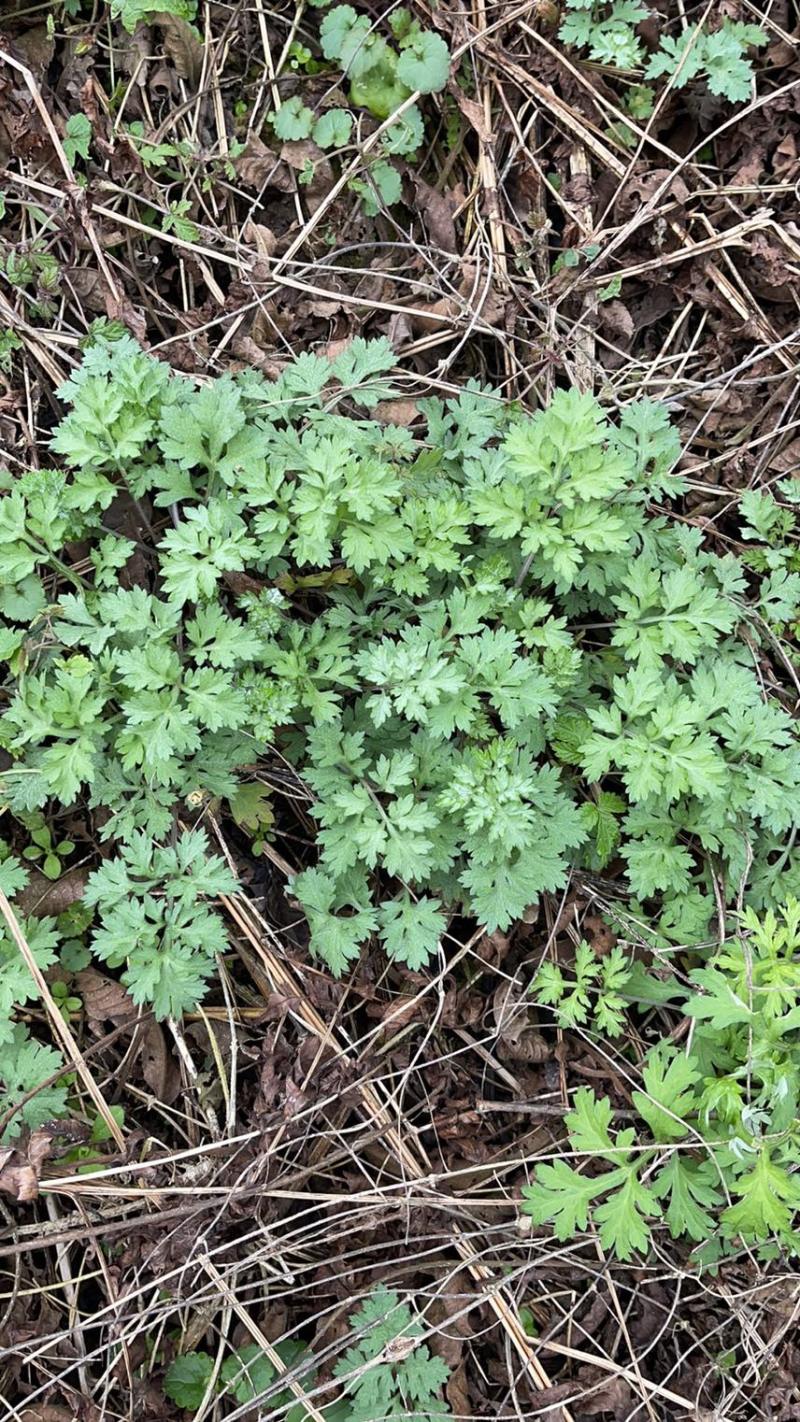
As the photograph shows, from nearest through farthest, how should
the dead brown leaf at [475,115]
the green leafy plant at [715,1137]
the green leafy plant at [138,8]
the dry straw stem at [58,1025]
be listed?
1. the green leafy plant at [715,1137]
2. the dry straw stem at [58,1025]
3. the green leafy plant at [138,8]
4. the dead brown leaf at [475,115]

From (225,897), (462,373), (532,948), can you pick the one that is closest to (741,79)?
(462,373)

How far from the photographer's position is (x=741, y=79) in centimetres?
394

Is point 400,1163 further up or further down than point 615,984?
further down

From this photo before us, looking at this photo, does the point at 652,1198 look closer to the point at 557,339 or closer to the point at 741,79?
the point at 557,339

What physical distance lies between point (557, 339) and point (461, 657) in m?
1.45

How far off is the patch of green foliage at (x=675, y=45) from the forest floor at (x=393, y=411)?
92mm

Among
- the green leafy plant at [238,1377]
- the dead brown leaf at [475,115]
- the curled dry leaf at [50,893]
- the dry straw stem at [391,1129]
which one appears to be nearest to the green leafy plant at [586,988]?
the dry straw stem at [391,1129]

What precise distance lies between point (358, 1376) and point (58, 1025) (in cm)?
141

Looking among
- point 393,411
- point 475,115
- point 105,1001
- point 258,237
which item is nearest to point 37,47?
point 258,237

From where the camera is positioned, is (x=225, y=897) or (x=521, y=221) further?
(x=521, y=221)

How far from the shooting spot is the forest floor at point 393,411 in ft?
10.8

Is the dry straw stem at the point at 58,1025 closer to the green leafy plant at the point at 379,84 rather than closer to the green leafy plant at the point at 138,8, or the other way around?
the green leafy plant at the point at 379,84

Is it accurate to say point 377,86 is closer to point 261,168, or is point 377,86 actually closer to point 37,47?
point 261,168

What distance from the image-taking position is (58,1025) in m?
3.35
